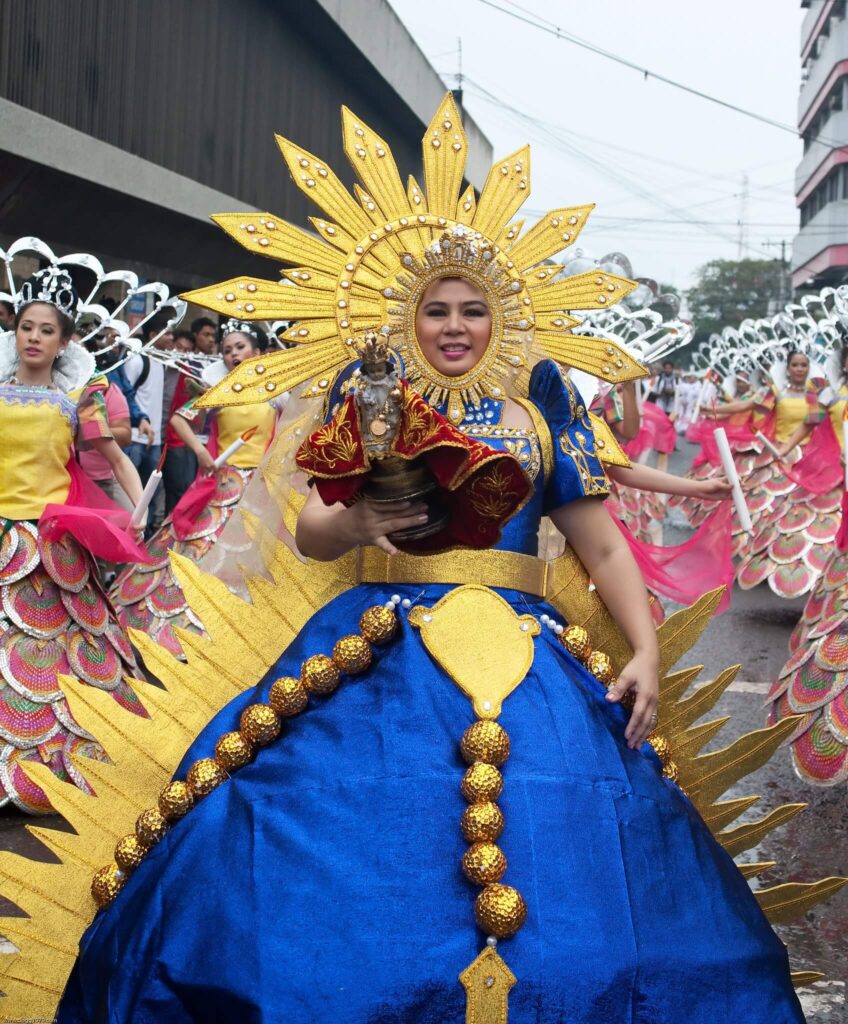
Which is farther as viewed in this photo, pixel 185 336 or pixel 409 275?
pixel 185 336

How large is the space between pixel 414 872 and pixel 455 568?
74 centimetres

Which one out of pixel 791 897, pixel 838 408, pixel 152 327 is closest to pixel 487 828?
pixel 791 897

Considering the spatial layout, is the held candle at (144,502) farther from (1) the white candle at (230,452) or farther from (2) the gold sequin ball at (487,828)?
(2) the gold sequin ball at (487,828)

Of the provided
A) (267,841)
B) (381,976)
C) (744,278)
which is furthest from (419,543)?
(744,278)

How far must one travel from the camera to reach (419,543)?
274 centimetres

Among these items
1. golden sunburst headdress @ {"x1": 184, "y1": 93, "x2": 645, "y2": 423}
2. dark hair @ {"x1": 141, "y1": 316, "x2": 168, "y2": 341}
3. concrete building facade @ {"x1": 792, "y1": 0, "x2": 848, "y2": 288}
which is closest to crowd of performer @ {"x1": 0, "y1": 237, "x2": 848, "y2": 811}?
golden sunburst headdress @ {"x1": 184, "y1": 93, "x2": 645, "y2": 423}

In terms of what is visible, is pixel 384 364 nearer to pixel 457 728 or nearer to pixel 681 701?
pixel 457 728

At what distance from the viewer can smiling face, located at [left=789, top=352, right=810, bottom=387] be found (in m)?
12.2

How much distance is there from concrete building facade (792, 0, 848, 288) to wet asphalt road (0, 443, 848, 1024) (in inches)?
1642

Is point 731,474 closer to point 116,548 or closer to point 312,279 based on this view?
point 312,279

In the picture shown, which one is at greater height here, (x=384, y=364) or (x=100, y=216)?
(x=100, y=216)

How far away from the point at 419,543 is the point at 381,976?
81 cm

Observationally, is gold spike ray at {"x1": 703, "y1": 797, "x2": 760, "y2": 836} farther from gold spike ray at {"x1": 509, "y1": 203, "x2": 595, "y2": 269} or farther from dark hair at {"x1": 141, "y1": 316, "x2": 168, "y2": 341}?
dark hair at {"x1": 141, "y1": 316, "x2": 168, "y2": 341}

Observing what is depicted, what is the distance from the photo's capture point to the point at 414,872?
2432 millimetres
